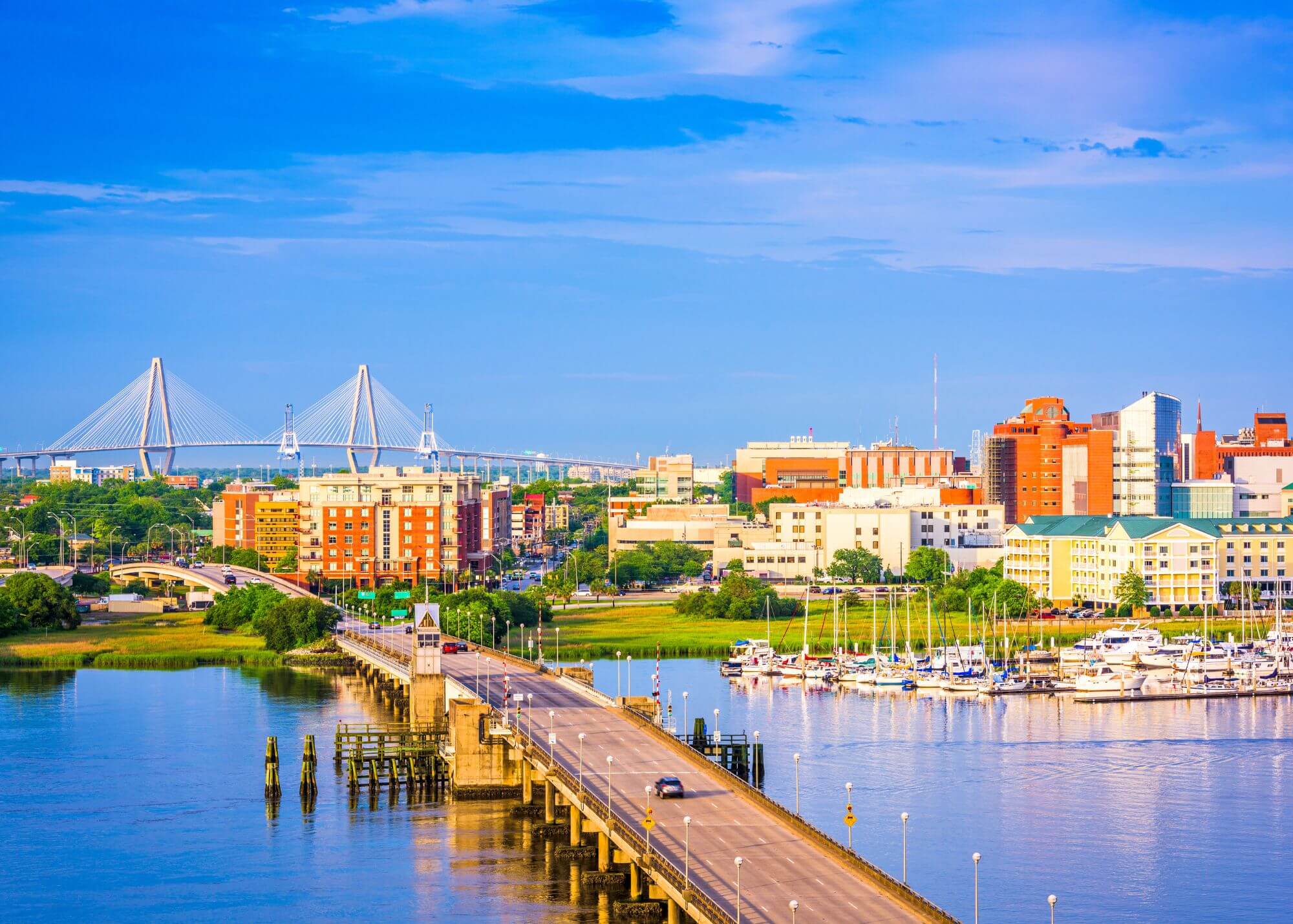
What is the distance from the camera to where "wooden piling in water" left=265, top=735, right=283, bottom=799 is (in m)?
44.7

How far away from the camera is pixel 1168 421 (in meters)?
120

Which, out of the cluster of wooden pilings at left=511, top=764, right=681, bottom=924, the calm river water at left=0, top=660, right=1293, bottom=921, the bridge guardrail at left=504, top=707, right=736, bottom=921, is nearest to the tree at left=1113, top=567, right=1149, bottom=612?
the calm river water at left=0, top=660, right=1293, bottom=921

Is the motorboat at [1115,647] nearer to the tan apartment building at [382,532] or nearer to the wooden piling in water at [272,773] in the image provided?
the wooden piling in water at [272,773]

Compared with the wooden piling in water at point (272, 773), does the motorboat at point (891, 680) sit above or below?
above

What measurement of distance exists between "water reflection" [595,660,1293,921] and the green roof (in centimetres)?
2780

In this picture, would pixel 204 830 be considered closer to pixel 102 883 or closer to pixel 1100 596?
pixel 102 883

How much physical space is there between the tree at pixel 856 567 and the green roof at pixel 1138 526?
11729 millimetres

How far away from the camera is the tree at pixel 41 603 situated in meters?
84.8

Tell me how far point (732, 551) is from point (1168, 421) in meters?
29.6

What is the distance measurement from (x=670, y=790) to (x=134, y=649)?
4877 cm

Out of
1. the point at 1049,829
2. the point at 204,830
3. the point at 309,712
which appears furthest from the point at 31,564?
the point at 1049,829

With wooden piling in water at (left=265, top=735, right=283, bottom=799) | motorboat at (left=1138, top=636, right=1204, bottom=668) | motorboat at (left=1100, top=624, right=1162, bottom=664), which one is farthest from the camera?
motorboat at (left=1100, top=624, right=1162, bottom=664)

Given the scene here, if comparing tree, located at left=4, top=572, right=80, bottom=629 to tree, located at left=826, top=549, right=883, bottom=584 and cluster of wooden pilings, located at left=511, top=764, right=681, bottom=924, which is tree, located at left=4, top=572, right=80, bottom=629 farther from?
cluster of wooden pilings, located at left=511, top=764, right=681, bottom=924

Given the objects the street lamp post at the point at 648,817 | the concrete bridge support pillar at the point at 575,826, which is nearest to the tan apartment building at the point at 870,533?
the concrete bridge support pillar at the point at 575,826
